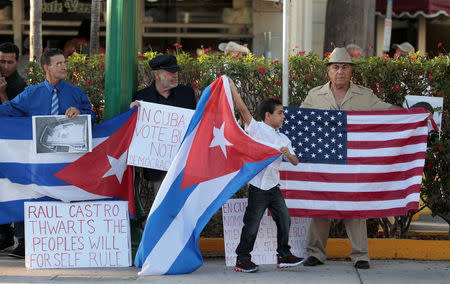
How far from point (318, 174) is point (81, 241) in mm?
2317

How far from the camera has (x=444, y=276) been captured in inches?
270

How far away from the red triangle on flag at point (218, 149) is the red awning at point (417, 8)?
9.86 m

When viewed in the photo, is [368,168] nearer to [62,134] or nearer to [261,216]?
[261,216]

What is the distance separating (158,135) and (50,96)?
3.57 feet

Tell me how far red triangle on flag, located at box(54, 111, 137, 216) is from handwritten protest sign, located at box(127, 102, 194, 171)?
0.40 feet

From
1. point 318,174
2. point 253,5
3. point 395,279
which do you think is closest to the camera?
point 395,279

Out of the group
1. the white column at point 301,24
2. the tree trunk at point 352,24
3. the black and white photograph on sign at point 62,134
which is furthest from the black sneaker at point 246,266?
the white column at point 301,24

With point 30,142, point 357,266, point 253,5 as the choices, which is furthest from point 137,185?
point 253,5

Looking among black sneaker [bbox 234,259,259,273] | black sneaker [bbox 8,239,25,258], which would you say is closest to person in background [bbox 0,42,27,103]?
black sneaker [bbox 8,239,25,258]

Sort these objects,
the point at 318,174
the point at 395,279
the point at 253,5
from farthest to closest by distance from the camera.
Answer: the point at 253,5 → the point at 318,174 → the point at 395,279

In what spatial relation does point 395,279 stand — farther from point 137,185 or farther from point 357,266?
point 137,185

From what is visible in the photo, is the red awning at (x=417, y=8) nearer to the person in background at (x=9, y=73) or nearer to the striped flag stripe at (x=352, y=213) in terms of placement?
the striped flag stripe at (x=352, y=213)

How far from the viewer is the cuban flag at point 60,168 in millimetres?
7074

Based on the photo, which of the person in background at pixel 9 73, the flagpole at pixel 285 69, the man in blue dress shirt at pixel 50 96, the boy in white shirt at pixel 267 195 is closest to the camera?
the boy in white shirt at pixel 267 195
